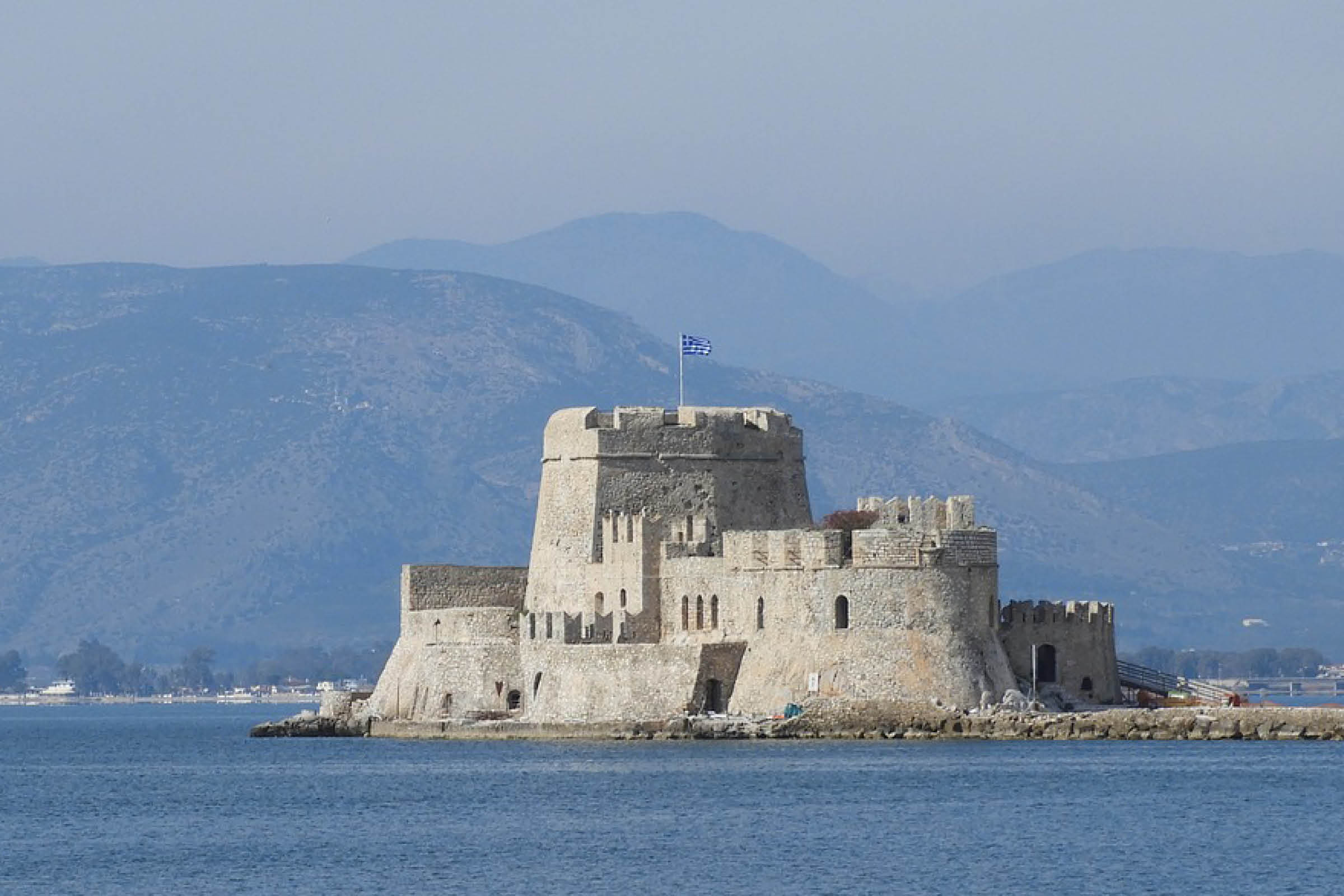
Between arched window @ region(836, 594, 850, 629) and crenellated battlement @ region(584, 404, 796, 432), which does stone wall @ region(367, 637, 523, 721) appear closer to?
crenellated battlement @ region(584, 404, 796, 432)

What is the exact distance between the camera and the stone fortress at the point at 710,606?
72.4 metres

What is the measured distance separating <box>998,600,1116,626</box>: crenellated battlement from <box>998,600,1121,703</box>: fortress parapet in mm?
13

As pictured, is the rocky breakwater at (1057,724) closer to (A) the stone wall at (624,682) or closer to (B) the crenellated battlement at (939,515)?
(A) the stone wall at (624,682)

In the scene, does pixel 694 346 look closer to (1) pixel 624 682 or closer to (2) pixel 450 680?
(2) pixel 450 680

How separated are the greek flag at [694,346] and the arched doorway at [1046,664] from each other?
11.5m

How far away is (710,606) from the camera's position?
76375mm

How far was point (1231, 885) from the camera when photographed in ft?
157

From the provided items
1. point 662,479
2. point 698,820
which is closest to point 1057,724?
point 662,479

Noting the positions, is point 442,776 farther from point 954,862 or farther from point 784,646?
point 954,862

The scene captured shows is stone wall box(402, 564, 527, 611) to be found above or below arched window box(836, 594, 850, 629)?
above

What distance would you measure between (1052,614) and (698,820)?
71.4 feet

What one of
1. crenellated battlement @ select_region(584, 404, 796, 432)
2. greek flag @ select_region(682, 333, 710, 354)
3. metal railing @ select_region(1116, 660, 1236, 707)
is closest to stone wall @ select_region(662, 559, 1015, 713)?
crenellated battlement @ select_region(584, 404, 796, 432)

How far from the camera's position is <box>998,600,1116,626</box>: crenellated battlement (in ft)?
252

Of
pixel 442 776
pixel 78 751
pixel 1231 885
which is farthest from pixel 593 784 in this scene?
pixel 78 751
